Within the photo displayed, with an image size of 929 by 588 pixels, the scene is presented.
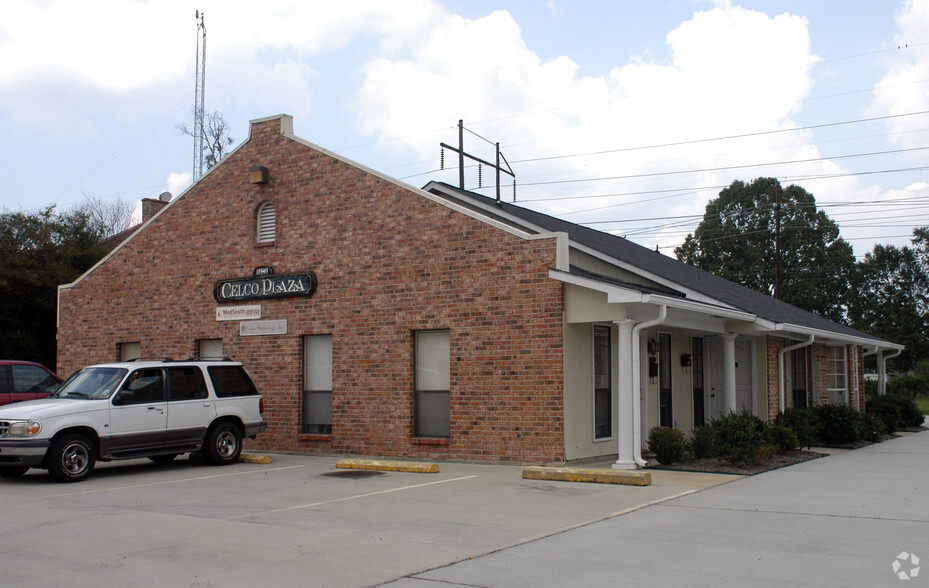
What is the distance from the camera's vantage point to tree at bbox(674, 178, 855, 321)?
55.9 meters

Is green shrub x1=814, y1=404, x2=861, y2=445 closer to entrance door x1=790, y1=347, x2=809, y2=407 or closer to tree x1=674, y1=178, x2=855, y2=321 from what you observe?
entrance door x1=790, y1=347, x2=809, y2=407

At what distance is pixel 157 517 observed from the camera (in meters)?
9.48

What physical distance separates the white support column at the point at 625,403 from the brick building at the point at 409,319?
0.03m

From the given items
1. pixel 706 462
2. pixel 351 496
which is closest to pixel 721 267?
pixel 706 462

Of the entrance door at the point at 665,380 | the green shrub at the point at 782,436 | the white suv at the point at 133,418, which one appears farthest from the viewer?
the entrance door at the point at 665,380

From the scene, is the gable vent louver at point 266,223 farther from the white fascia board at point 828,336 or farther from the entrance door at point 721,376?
the white fascia board at point 828,336

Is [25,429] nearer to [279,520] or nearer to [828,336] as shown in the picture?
[279,520]

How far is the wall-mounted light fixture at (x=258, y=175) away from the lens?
1750 centimetres

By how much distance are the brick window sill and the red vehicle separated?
24.6 feet

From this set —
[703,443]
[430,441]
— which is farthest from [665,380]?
[430,441]

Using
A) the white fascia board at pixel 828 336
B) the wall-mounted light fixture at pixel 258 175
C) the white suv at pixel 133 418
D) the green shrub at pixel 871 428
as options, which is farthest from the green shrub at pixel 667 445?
the wall-mounted light fixture at pixel 258 175

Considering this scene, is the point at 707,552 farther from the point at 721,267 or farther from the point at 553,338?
the point at 721,267

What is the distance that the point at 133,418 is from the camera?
524 inches

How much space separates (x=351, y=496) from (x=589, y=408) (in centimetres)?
495
